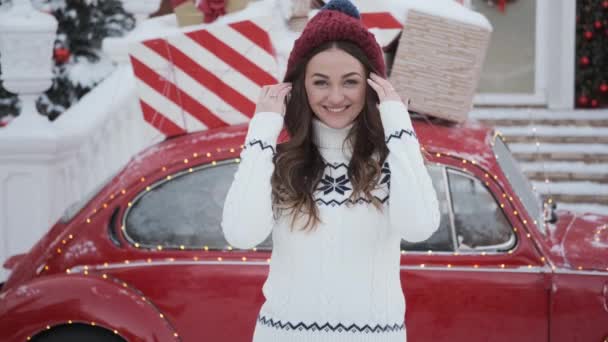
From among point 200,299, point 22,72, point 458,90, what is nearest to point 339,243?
point 200,299

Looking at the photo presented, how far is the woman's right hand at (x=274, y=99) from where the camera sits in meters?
2.88

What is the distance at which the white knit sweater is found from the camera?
277cm

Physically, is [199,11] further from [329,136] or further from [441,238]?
[329,136]

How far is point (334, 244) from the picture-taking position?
280 centimetres

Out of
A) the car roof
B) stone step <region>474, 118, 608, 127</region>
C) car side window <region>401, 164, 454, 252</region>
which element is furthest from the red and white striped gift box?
stone step <region>474, 118, 608, 127</region>

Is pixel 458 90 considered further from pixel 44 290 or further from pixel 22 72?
pixel 22 72

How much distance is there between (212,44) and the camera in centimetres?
489

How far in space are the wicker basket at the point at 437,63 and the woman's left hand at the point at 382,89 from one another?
6.29 ft

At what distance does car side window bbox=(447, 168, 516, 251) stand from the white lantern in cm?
300

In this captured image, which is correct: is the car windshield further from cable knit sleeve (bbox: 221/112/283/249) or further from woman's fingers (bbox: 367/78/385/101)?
cable knit sleeve (bbox: 221/112/283/249)

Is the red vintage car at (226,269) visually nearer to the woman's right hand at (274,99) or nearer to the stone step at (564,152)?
the woman's right hand at (274,99)

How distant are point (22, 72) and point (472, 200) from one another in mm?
3199

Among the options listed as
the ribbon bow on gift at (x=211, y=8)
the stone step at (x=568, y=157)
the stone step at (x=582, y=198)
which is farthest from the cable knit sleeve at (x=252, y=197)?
the stone step at (x=568, y=157)

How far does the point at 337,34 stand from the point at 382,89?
194 mm
